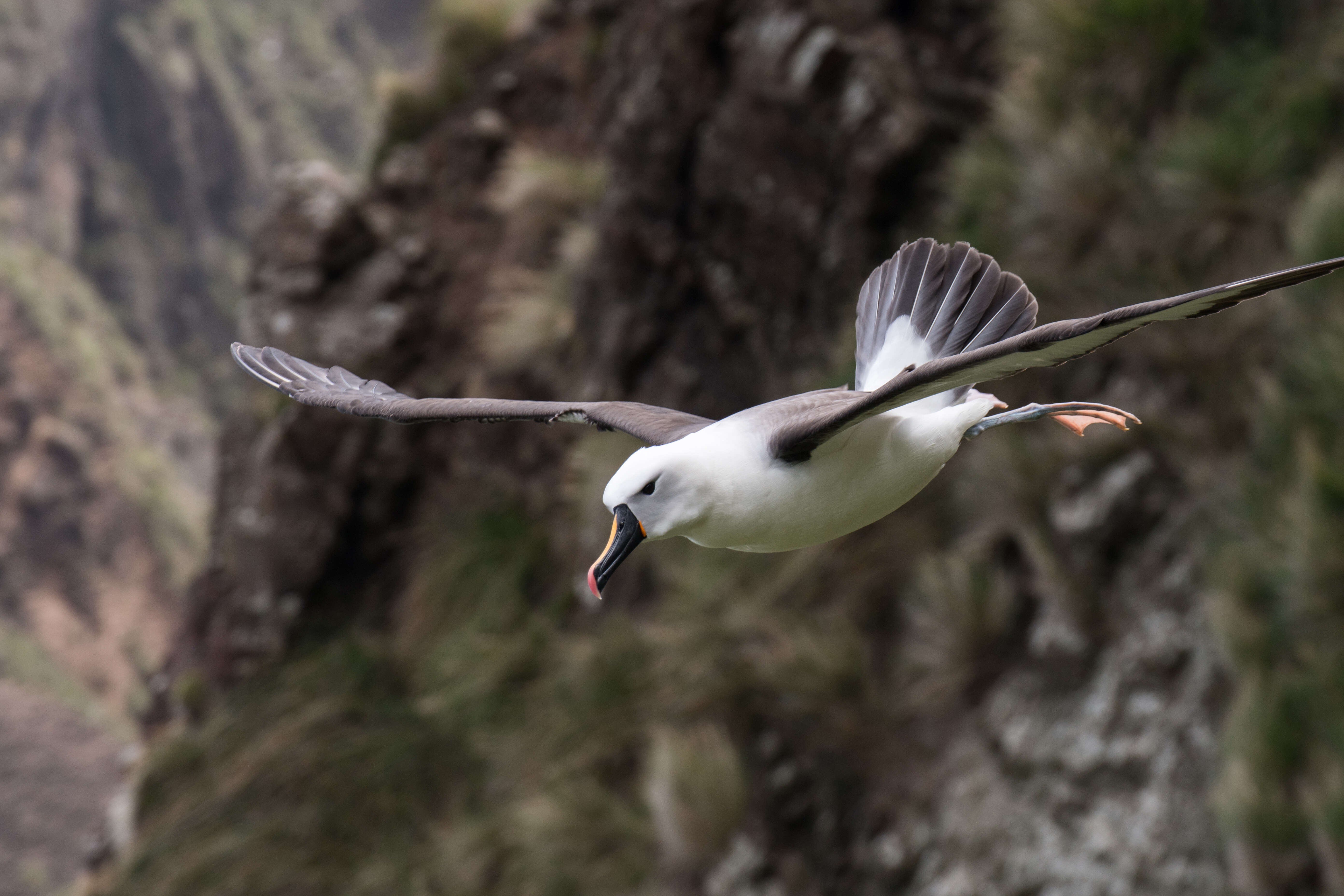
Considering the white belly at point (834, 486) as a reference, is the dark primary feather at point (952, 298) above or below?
above

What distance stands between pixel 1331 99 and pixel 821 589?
9.88 ft

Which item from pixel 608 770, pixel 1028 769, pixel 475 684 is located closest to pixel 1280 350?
pixel 1028 769

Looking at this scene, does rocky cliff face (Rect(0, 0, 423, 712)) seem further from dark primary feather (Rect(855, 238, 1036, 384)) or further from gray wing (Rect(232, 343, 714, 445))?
dark primary feather (Rect(855, 238, 1036, 384))

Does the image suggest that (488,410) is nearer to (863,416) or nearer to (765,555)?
(863,416)

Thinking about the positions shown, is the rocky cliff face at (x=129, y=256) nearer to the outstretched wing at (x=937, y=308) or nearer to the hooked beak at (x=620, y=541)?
the outstretched wing at (x=937, y=308)

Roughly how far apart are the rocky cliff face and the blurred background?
901 centimetres

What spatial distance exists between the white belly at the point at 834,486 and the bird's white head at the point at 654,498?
3 centimetres

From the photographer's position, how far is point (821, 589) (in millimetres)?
5266

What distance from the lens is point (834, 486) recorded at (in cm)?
143

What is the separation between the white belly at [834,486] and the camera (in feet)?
4.61

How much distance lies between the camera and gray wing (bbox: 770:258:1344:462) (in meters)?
0.99

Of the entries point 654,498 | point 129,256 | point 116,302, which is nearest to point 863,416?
point 654,498

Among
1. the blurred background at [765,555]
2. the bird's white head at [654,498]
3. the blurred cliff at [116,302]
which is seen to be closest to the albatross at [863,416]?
the bird's white head at [654,498]

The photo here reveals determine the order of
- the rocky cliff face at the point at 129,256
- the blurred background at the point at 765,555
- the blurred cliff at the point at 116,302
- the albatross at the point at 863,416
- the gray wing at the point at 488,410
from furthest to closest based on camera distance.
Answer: the rocky cliff face at the point at 129,256, the blurred cliff at the point at 116,302, the blurred background at the point at 765,555, the gray wing at the point at 488,410, the albatross at the point at 863,416
